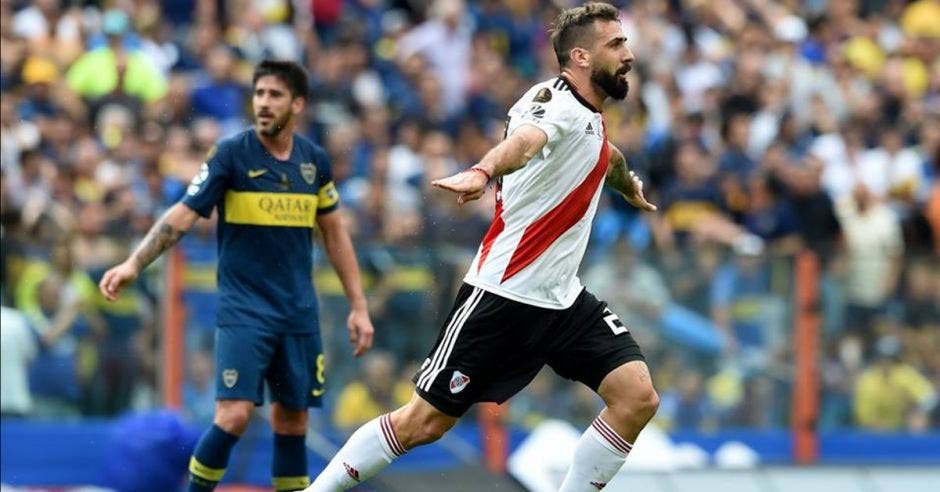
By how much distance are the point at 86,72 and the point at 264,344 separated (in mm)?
7554

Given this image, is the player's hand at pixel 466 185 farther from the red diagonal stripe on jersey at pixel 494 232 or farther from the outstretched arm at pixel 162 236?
the outstretched arm at pixel 162 236

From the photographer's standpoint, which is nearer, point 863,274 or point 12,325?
point 12,325

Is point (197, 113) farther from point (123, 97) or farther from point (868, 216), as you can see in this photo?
point (868, 216)

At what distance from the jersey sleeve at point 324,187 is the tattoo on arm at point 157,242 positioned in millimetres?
837

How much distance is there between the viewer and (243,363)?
1038 centimetres

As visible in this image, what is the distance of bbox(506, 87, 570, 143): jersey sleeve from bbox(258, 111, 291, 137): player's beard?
190cm

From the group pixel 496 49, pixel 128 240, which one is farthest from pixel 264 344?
pixel 496 49


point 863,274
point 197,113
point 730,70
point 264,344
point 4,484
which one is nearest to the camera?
point 264,344

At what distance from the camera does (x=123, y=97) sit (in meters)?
17.1

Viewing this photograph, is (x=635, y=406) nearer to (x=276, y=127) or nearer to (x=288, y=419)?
(x=288, y=419)

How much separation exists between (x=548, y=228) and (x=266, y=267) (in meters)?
1.97

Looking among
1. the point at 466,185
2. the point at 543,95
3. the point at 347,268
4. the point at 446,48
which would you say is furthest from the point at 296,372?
the point at 446,48

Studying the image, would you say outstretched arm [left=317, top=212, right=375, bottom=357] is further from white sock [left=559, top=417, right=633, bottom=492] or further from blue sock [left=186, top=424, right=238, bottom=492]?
white sock [left=559, top=417, right=633, bottom=492]

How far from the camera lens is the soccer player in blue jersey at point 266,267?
10391 mm
